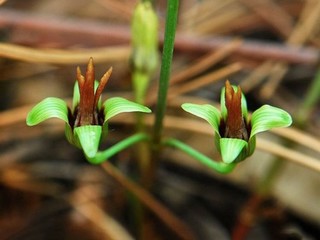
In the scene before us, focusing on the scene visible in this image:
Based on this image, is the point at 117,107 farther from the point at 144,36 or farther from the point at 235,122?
the point at 144,36

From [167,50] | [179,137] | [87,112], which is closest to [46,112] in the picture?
[87,112]

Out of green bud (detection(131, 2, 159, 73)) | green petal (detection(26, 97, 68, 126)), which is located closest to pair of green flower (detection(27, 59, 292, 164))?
green petal (detection(26, 97, 68, 126))

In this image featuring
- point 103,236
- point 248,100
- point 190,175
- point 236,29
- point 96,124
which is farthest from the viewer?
point 236,29

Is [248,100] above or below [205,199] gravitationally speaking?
above

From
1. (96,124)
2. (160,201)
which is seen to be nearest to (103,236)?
(160,201)

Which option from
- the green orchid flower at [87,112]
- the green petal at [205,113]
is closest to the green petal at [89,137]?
the green orchid flower at [87,112]

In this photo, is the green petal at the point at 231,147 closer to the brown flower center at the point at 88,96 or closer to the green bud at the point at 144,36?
the brown flower center at the point at 88,96

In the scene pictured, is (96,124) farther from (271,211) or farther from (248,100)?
(248,100)
